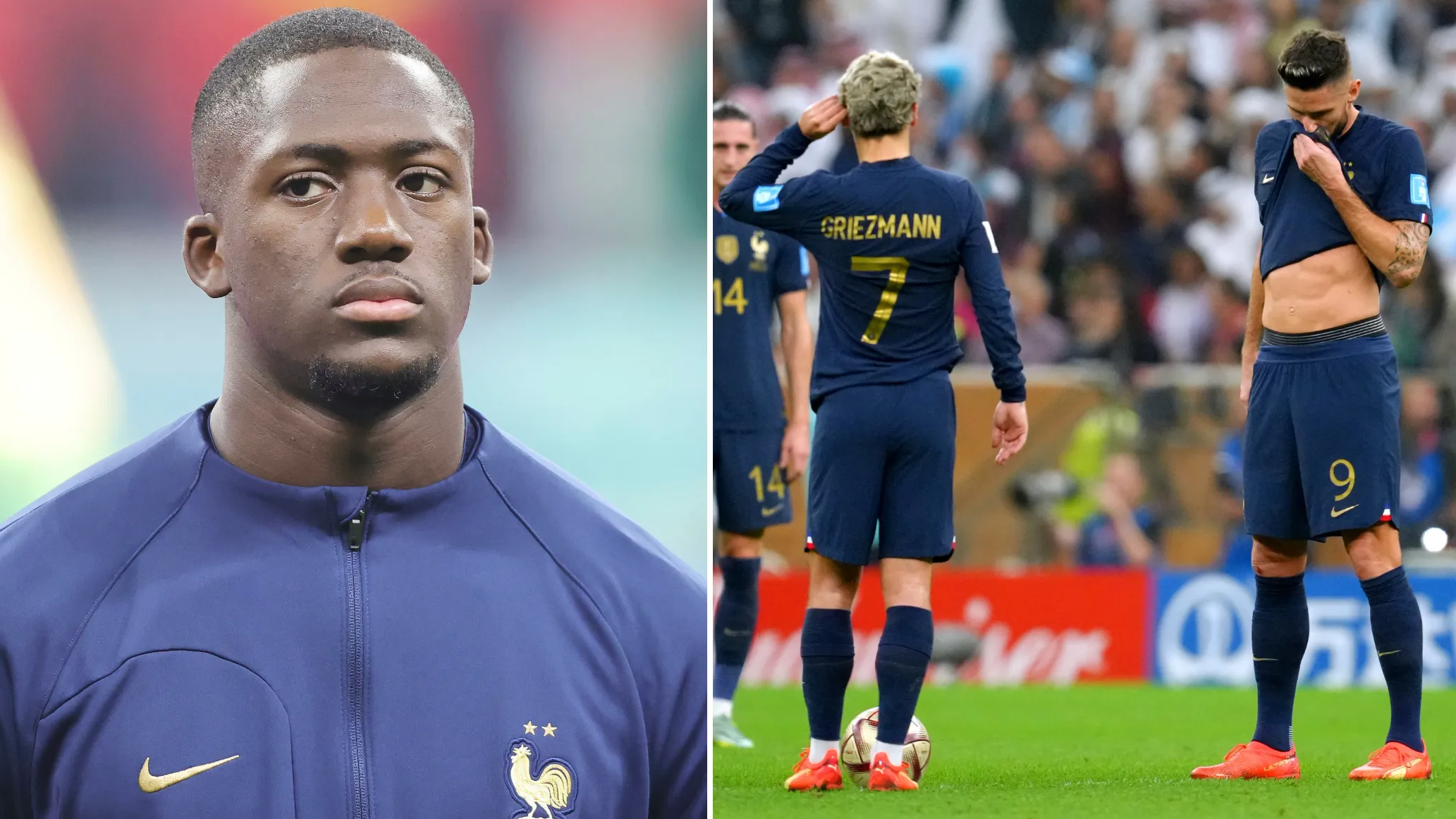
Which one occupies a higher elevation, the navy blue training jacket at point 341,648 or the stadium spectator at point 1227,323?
the stadium spectator at point 1227,323

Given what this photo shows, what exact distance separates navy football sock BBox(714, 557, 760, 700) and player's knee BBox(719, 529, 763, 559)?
16 millimetres

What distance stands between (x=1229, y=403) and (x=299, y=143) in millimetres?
8461

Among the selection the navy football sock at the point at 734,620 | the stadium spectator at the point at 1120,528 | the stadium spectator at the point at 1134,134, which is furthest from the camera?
the stadium spectator at the point at 1134,134

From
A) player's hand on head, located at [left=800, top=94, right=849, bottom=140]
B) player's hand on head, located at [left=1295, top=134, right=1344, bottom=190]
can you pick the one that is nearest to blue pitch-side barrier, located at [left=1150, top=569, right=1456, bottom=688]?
player's hand on head, located at [left=1295, top=134, right=1344, bottom=190]

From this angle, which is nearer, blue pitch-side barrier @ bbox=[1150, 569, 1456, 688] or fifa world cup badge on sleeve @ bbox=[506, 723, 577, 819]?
fifa world cup badge on sleeve @ bbox=[506, 723, 577, 819]

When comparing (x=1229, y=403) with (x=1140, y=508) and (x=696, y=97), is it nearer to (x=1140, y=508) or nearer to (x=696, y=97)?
(x=1140, y=508)

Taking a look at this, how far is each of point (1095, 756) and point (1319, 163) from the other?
221cm

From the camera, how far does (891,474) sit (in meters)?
5.28

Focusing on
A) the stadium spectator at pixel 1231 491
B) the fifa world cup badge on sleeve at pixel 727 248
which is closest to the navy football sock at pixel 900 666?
the fifa world cup badge on sleeve at pixel 727 248

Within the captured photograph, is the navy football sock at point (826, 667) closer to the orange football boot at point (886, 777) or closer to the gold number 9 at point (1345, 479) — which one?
the orange football boot at point (886, 777)

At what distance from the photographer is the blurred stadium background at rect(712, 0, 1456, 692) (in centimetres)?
1044

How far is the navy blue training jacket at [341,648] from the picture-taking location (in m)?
2.76

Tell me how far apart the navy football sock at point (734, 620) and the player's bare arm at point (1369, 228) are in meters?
2.70

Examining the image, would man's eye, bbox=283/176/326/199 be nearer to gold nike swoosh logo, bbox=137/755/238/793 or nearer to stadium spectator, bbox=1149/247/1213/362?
gold nike swoosh logo, bbox=137/755/238/793
